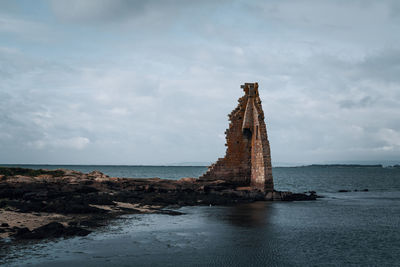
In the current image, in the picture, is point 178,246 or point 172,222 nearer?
point 178,246

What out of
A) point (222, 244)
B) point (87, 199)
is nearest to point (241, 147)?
point (87, 199)

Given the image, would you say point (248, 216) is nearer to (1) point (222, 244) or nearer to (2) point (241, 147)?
(1) point (222, 244)

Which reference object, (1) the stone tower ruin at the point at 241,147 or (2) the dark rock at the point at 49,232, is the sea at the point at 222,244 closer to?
(2) the dark rock at the point at 49,232

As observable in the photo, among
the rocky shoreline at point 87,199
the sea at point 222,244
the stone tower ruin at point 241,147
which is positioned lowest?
the sea at point 222,244

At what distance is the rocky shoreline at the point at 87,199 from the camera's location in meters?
12.4

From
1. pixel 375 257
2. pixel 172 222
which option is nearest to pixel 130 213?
pixel 172 222

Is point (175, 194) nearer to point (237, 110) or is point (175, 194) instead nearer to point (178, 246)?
point (237, 110)

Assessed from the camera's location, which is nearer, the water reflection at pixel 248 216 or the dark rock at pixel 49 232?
the dark rock at pixel 49 232

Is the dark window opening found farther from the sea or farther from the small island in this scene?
the sea

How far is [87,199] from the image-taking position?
18188 millimetres

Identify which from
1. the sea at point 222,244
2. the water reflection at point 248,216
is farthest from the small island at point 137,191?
the water reflection at point 248,216

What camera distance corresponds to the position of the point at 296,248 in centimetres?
1064

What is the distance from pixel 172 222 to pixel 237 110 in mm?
14769

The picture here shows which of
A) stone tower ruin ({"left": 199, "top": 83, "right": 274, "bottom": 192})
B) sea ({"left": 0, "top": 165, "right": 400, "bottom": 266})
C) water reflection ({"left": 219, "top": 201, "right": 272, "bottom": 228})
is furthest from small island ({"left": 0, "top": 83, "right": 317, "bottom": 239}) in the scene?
water reflection ({"left": 219, "top": 201, "right": 272, "bottom": 228})
